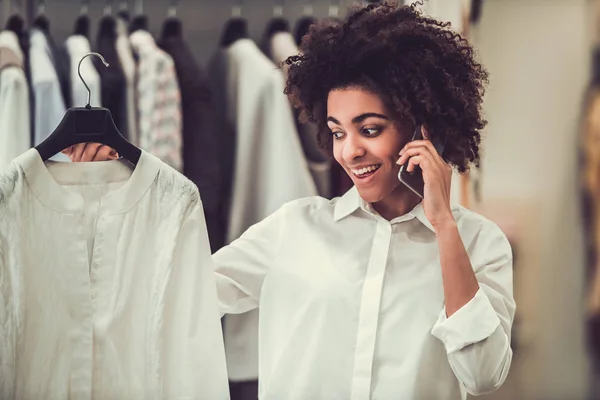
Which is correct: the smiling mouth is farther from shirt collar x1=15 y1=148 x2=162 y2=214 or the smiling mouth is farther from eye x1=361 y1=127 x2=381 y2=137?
shirt collar x1=15 y1=148 x2=162 y2=214

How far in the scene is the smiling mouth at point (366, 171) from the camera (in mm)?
1088

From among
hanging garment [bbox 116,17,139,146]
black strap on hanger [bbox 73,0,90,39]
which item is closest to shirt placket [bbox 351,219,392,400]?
hanging garment [bbox 116,17,139,146]

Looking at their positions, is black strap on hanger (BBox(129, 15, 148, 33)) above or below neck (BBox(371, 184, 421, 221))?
above

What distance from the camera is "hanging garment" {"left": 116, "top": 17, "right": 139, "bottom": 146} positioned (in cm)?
143

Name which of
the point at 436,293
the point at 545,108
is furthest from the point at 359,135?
the point at 545,108

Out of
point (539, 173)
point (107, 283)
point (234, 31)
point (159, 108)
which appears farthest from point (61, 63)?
point (539, 173)

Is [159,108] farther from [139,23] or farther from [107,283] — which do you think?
[107,283]

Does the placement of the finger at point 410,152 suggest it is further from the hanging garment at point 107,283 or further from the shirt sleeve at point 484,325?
the hanging garment at point 107,283

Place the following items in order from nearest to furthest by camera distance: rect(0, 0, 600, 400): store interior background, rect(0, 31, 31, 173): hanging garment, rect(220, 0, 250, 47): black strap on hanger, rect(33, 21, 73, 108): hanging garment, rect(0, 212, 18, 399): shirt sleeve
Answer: rect(0, 212, 18, 399): shirt sleeve → rect(0, 0, 600, 400): store interior background → rect(0, 31, 31, 173): hanging garment → rect(33, 21, 73, 108): hanging garment → rect(220, 0, 250, 47): black strap on hanger

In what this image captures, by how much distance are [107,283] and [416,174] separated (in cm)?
49

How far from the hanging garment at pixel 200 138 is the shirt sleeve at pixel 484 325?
57cm

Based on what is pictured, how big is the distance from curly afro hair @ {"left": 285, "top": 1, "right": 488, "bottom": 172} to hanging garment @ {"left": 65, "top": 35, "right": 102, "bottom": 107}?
474mm

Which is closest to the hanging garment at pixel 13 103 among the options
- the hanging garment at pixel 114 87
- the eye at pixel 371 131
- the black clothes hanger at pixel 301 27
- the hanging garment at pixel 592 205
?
the hanging garment at pixel 114 87

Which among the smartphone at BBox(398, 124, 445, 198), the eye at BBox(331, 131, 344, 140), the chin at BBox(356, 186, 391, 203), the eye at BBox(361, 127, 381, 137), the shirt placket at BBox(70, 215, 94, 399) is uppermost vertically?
the eye at BBox(361, 127, 381, 137)
